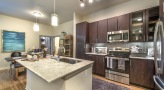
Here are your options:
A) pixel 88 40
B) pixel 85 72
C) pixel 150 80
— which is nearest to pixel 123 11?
pixel 88 40

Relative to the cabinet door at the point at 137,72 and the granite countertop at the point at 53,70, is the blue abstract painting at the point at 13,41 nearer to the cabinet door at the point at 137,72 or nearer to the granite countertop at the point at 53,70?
the granite countertop at the point at 53,70

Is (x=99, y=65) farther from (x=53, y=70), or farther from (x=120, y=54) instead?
(x=53, y=70)

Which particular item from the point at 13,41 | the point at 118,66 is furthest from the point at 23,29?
the point at 118,66

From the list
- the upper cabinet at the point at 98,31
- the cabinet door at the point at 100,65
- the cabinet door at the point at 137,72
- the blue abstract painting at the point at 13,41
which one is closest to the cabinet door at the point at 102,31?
the upper cabinet at the point at 98,31

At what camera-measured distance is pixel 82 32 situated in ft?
14.1

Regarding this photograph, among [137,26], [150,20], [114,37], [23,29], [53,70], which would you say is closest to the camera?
[53,70]

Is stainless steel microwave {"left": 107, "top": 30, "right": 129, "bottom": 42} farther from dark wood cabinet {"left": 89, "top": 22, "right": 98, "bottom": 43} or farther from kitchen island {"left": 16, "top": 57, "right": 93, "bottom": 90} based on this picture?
kitchen island {"left": 16, "top": 57, "right": 93, "bottom": 90}

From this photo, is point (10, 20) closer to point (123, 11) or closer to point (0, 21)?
point (0, 21)

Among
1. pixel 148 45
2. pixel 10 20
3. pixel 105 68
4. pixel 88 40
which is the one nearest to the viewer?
pixel 148 45

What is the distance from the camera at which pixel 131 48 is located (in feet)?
10.4

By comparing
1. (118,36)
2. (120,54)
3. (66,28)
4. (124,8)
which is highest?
(124,8)

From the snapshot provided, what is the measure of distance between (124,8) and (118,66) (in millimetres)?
2231

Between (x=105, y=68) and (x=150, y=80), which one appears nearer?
(x=150, y=80)

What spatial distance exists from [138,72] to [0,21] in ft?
21.4
